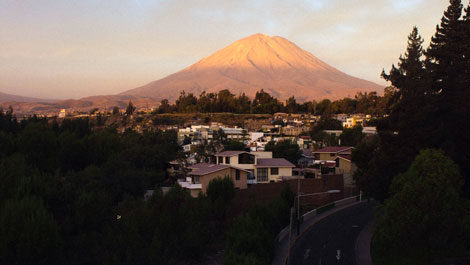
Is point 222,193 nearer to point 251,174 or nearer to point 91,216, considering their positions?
point 91,216

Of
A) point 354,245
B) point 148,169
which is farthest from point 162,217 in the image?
point 148,169

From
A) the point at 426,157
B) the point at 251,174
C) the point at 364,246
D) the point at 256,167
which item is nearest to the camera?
the point at 426,157

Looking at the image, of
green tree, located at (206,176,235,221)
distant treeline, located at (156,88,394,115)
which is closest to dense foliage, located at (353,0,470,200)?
green tree, located at (206,176,235,221)

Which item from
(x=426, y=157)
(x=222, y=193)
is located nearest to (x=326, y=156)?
(x=222, y=193)

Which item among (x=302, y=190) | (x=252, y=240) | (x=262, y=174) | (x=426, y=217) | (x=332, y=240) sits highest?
(x=426, y=217)

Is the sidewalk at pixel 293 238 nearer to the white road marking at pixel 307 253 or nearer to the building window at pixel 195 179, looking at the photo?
the white road marking at pixel 307 253

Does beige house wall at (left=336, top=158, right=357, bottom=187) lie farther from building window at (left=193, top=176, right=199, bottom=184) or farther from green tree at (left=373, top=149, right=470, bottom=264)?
green tree at (left=373, top=149, right=470, bottom=264)

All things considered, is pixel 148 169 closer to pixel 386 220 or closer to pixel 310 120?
pixel 386 220

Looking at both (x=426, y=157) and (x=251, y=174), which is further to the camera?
(x=251, y=174)
